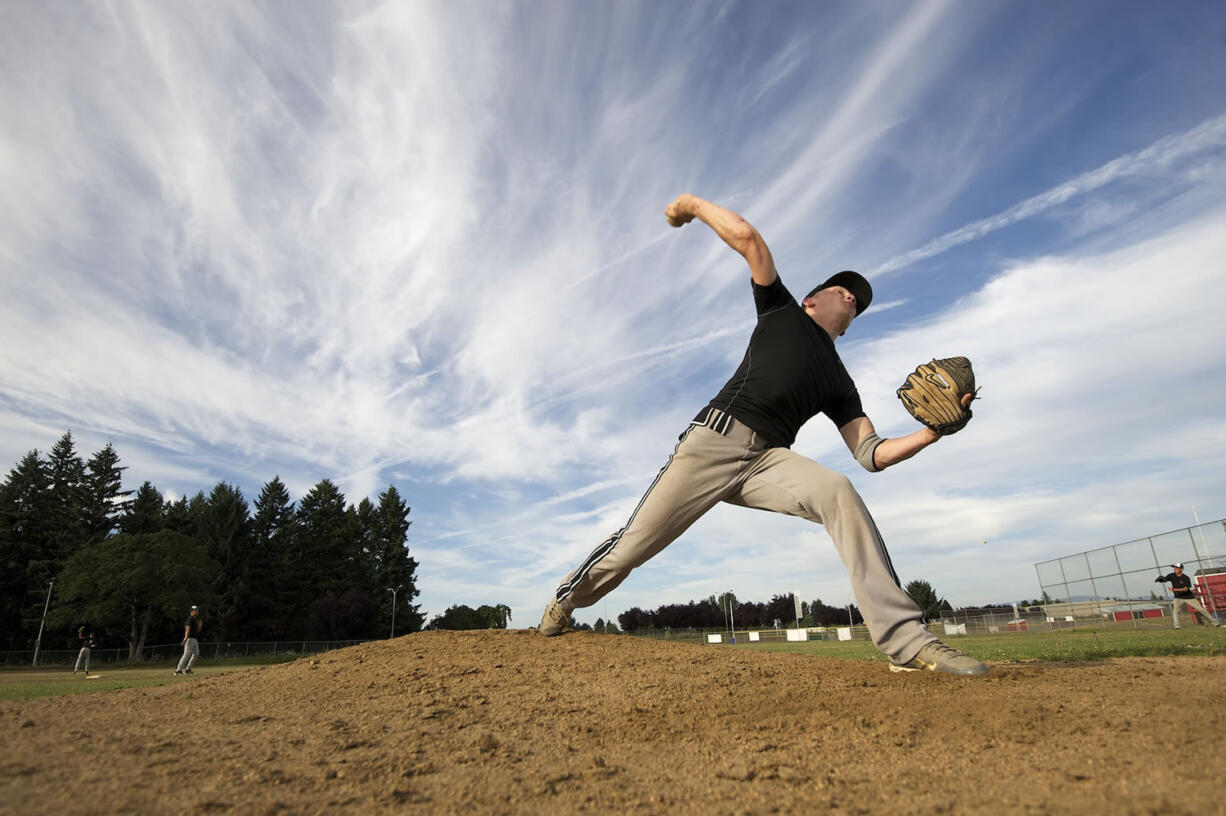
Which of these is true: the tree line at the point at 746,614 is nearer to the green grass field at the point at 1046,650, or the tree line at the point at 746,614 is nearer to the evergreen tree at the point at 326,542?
the evergreen tree at the point at 326,542

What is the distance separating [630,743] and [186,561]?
152 ft

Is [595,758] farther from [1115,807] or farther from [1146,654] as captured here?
[1146,654]

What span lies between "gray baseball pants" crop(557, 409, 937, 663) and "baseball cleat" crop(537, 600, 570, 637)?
29 cm

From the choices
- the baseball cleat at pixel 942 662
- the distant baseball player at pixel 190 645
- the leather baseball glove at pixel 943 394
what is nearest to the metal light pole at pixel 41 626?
the distant baseball player at pixel 190 645

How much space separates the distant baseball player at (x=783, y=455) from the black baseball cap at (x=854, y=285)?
39 cm

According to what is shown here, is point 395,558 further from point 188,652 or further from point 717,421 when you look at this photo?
point 717,421

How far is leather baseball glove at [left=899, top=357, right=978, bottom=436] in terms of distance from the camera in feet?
12.1

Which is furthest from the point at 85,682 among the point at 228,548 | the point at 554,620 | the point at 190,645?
the point at 228,548

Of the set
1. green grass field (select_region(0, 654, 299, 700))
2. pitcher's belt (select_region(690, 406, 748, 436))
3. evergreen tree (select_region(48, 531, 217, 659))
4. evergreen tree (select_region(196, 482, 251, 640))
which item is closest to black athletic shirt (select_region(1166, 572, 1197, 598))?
pitcher's belt (select_region(690, 406, 748, 436))

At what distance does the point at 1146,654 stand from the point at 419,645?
612 cm

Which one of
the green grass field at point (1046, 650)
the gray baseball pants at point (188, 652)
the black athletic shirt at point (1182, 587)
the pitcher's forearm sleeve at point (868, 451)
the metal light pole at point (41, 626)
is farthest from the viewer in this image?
the metal light pole at point (41, 626)

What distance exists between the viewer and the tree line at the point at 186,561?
125 feet

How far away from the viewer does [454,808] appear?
1907mm

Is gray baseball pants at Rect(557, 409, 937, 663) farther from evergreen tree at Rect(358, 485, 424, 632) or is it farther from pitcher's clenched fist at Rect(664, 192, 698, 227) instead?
evergreen tree at Rect(358, 485, 424, 632)
